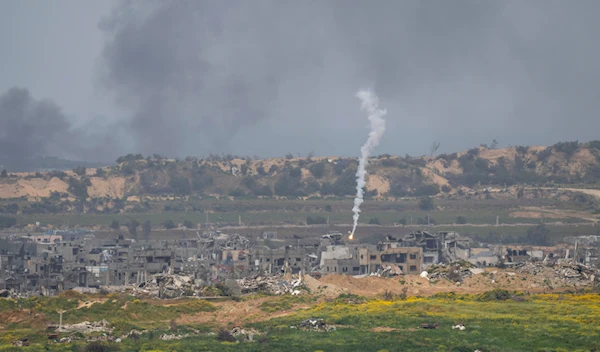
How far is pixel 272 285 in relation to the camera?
7469cm

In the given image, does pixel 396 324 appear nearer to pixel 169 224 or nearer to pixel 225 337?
pixel 225 337

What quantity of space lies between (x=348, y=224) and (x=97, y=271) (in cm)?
6554

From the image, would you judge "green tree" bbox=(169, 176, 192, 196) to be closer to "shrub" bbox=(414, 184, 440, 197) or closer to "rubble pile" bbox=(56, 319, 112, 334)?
"shrub" bbox=(414, 184, 440, 197)

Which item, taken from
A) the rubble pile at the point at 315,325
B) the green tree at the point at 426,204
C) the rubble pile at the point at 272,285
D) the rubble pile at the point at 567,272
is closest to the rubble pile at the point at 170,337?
A: the rubble pile at the point at 315,325

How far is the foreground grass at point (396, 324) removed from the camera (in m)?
47.5

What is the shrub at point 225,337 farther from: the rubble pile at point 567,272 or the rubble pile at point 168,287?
the rubble pile at point 567,272

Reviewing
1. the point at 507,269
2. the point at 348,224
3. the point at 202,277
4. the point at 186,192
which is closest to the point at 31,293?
the point at 202,277

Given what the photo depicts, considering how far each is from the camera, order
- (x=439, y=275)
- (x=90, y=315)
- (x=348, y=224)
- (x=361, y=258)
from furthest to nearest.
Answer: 1. (x=348, y=224)
2. (x=361, y=258)
3. (x=439, y=275)
4. (x=90, y=315)

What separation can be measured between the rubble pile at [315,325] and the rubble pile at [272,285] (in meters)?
16.3

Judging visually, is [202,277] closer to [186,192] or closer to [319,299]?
[319,299]

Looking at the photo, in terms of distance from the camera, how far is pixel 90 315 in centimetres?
5878

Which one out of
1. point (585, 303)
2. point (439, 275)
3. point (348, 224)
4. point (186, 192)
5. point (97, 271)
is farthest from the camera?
point (186, 192)

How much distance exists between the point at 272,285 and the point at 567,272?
21.3 metres

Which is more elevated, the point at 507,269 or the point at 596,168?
the point at 596,168
